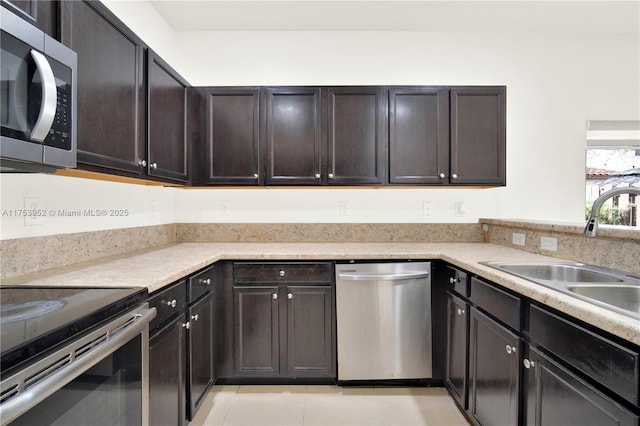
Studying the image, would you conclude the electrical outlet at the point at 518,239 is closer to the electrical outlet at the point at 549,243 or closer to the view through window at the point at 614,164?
the electrical outlet at the point at 549,243

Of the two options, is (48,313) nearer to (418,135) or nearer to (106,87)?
(106,87)

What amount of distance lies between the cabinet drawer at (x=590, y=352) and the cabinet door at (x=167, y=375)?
1.53m

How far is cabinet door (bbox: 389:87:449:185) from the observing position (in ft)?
7.80

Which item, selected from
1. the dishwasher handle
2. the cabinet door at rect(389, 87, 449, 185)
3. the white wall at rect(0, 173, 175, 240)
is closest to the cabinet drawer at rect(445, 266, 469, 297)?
the dishwasher handle

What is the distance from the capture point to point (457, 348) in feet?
6.40

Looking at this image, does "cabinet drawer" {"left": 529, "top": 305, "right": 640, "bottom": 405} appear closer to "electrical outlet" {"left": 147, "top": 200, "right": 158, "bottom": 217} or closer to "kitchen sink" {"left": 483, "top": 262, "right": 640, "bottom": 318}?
"kitchen sink" {"left": 483, "top": 262, "right": 640, "bottom": 318}

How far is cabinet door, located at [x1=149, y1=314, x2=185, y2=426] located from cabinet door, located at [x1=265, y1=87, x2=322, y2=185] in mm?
1198

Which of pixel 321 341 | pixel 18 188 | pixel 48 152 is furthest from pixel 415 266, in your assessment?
pixel 18 188

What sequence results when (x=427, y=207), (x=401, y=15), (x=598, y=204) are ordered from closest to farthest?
(x=598, y=204)
(x=401, y=15)
(x=427, y=207)

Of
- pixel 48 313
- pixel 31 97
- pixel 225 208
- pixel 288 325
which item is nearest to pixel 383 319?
pixel 288 325

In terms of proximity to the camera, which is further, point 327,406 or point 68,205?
point 327,406

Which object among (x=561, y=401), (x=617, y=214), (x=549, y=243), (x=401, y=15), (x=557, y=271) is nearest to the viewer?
(x=561, y=401)

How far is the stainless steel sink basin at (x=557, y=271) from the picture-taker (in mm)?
1645

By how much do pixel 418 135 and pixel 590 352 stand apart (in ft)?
5.61
